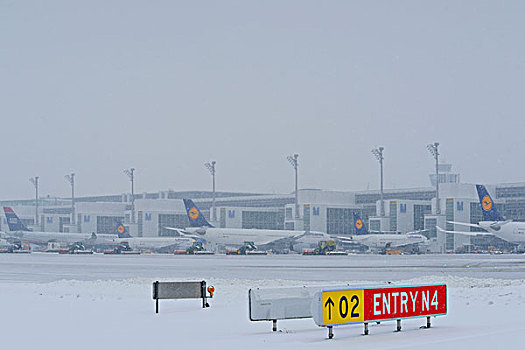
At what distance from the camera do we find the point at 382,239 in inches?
3408

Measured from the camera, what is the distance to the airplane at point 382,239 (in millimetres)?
84750

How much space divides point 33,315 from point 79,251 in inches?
3085

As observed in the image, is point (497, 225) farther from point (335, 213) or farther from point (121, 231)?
point (121, 231)

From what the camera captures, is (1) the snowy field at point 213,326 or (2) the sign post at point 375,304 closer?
(1) the snowy field at point 213,326

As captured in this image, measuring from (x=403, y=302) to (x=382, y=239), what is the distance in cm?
7363

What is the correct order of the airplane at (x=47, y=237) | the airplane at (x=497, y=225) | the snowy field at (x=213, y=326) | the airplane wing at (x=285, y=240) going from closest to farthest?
the snowy field at (x=213, y=326), the airplane at (x=497, y=225), the airplane wing at (x=285, y=240), the airplane at (x=47, y=237)

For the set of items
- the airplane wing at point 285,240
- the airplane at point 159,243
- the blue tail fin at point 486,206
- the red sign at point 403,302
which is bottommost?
the airplane at point 159,243

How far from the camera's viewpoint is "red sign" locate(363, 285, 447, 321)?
540 inches

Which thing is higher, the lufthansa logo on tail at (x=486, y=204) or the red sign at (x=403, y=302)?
the lufthansa logo on tail at (x=486, y=204)

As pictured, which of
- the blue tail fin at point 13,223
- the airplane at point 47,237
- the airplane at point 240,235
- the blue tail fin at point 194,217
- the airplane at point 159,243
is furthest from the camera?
the blue tail fin at point 13,223

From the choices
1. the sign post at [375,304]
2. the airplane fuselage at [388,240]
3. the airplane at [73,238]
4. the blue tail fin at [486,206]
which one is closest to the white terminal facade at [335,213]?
the airplane fuselage at [388,240]

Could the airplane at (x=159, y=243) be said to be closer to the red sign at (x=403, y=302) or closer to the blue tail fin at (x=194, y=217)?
the blue tail fin at (x=194, y=217)

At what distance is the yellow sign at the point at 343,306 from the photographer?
13148mm

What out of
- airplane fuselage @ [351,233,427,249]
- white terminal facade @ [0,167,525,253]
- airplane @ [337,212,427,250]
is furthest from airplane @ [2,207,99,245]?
airplane fuselage @ [351,233,427,249]
